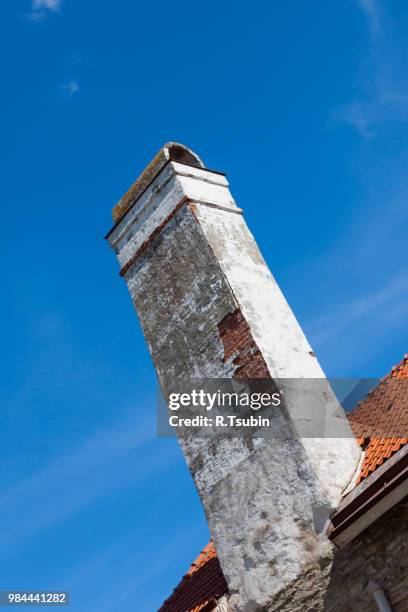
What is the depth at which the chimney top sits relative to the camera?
10508mm

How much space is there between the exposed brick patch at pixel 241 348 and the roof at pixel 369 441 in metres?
1.49

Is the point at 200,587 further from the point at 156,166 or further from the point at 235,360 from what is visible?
the point at 156,166

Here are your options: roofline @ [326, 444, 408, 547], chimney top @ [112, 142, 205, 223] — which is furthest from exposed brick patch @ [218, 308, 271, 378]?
chimney top @ [112, 142, 205, 223]

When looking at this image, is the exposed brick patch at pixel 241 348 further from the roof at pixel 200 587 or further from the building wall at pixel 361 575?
the roof at pixel 200 587

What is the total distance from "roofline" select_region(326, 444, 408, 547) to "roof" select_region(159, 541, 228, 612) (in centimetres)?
192

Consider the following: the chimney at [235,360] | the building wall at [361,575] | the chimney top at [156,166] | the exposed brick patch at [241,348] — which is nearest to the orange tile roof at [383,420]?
the chimney at [235,360]

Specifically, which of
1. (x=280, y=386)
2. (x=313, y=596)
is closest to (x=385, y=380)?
(x=280, y=386)

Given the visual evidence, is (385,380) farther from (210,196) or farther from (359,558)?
(210,196)

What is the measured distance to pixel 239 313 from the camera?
852 cm

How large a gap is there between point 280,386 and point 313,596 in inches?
89.4

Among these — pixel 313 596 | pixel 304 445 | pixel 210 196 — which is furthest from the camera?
pixel 210 196

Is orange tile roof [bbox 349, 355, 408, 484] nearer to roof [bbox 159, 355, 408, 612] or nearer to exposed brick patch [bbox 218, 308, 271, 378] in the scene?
roof [bbox 159, 355, 408, 612]

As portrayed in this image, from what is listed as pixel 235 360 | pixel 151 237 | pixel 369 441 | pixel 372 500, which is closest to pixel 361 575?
pixel 372 500

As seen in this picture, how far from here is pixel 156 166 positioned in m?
10.6
